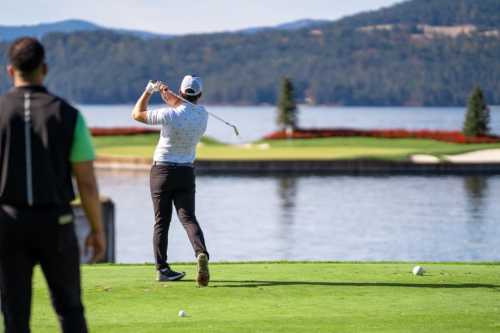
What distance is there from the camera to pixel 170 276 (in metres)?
10.4

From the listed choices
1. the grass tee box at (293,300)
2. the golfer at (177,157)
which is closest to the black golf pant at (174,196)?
the golfer at (177,157)

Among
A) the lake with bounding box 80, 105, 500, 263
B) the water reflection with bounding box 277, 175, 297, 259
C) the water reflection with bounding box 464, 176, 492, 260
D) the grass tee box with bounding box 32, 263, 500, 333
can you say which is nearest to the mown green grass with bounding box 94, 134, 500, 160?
the lake with bounding box 80, 105, 500, 263

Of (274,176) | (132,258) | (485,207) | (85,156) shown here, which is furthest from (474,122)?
(85,156)

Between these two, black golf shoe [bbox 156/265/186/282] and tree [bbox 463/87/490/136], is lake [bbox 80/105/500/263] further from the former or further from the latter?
black golf shoe [bbox 156/265/186/282]

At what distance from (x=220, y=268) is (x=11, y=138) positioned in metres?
6.08

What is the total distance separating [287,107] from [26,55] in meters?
65.8

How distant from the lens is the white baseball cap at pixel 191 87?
10188 mm

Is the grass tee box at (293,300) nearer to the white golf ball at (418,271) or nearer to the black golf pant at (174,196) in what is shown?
the white golf ball at (418,271)

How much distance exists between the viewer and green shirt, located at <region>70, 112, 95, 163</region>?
19.3 feet

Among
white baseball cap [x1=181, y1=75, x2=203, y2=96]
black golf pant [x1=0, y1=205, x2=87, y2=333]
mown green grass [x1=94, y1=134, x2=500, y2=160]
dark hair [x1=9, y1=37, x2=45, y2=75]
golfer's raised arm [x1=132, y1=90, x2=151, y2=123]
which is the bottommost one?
mown green grass [x1=94, y1=134, x2=500, y2=160]

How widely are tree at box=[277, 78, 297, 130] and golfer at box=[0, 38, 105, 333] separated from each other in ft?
213

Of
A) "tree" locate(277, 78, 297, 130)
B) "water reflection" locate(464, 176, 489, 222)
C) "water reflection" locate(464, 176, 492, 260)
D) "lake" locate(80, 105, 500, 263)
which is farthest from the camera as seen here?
"tree" locate(277, 78, 297, 130)

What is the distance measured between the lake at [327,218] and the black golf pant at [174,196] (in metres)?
15.1

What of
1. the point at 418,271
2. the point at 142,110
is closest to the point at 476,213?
the point at 418,271
